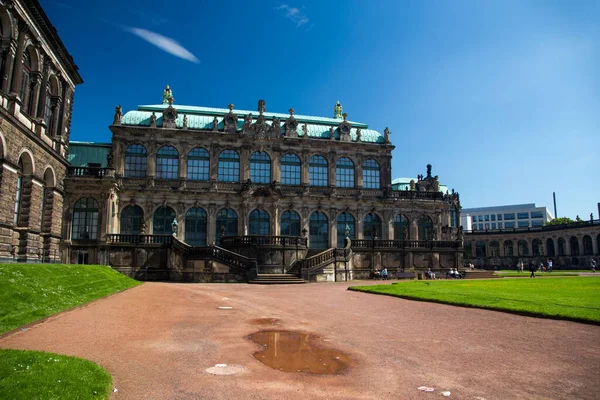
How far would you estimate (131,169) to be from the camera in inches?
1956

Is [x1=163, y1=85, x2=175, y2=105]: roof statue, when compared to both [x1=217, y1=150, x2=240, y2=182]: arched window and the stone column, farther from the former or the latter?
the stone column

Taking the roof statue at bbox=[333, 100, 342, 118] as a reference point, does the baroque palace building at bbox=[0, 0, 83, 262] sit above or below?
below

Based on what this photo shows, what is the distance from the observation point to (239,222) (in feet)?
166

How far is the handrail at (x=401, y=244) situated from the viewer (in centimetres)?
4394

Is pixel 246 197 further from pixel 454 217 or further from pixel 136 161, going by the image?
pixel 454 217

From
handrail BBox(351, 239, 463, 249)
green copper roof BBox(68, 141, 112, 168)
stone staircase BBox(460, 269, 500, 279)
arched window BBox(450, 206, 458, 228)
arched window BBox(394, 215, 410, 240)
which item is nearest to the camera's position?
handrail BBox(351, 239, 463, 249)

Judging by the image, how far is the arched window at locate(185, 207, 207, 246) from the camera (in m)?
49.5

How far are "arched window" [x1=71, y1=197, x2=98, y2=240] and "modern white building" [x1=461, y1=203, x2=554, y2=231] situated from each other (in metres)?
127

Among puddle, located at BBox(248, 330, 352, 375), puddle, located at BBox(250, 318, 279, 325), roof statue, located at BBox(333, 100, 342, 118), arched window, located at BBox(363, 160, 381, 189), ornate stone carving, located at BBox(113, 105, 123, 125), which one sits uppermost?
roof statue, located at BBox(333, 100, 342, 118)

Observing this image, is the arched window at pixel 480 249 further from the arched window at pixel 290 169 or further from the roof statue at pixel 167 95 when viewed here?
the roof statue at pixel 167 95

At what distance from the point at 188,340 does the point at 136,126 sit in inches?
1725

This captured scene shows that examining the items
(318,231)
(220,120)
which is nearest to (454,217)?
(318,231)

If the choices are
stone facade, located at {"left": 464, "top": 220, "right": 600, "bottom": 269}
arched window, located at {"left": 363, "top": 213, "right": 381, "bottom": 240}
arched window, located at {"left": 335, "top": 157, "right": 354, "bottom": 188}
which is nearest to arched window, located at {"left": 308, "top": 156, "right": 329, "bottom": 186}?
arched window, located at {"left": 335, "top": 157, "right": 354, "bottom": 188}

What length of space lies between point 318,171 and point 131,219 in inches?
889
